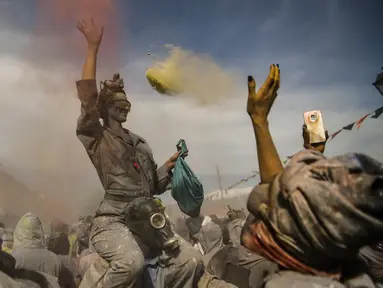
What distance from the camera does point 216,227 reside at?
6.96 meters

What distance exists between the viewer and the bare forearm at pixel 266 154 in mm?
1939

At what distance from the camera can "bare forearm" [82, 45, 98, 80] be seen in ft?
13.3

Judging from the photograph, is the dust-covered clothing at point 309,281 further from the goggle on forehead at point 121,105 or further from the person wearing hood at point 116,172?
the goggle on forehead at point 121,105

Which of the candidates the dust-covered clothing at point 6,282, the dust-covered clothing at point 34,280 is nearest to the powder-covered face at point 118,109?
the dust-covered clothing at point 34,280

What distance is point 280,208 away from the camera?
171 cm

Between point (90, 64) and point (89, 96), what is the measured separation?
0.37 metres

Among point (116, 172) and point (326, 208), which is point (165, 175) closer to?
point (116, 172)

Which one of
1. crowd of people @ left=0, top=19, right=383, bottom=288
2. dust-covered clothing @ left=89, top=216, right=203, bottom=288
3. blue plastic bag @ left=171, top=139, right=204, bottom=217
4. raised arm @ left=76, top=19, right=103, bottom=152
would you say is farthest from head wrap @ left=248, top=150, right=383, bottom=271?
blue plastic bag @ left=171, top=139, right=204, bottom=217

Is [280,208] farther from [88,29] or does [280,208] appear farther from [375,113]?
[375,113]

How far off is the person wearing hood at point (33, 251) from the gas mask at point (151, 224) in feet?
6.52

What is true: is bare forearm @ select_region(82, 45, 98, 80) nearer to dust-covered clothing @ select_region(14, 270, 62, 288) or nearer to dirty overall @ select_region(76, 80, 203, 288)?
dirty overall @ select_region(76, 80, 203, 288)

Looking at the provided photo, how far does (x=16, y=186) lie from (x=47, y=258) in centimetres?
1423

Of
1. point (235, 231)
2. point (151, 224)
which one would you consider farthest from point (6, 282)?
point (235, 231)

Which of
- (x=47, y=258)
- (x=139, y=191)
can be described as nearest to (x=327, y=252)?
(x=139, y=191)
